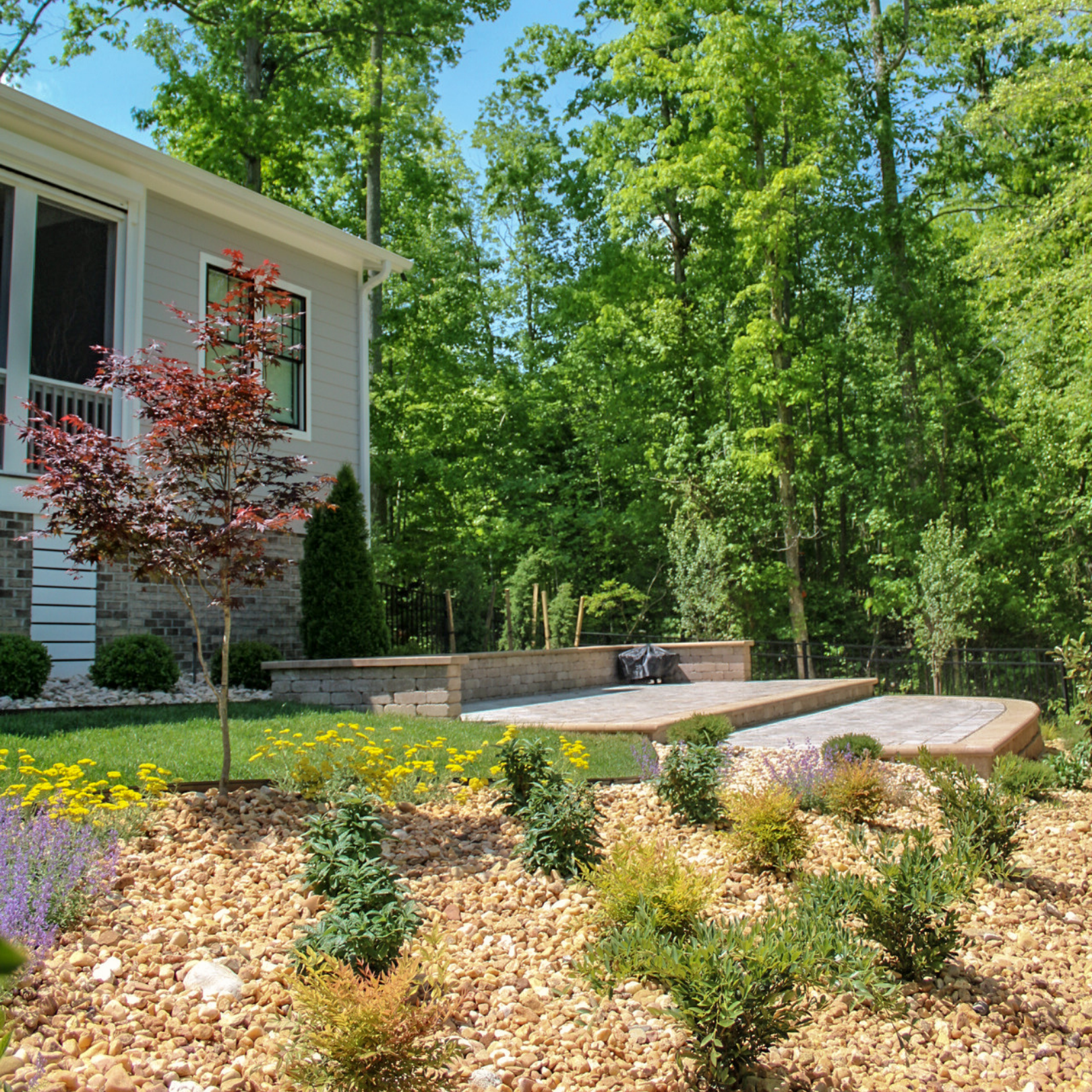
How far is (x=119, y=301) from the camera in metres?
9.52

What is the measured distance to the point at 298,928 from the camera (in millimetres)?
3275

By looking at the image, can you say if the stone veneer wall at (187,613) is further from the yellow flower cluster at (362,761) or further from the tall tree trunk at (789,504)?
the tall tree trunk at (789,504)

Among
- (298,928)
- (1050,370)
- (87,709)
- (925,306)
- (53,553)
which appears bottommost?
(298,928)

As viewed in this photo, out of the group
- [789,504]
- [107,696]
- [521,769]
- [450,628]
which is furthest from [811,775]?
[789,504]

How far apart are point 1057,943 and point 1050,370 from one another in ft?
46.7

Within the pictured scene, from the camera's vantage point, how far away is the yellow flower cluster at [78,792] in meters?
3.95

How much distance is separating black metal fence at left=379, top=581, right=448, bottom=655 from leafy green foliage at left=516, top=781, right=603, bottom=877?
8.91m

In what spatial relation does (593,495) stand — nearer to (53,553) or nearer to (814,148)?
(814,148)

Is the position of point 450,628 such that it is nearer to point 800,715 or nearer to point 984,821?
point 800,715

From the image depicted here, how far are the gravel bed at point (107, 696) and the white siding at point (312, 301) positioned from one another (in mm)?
2662

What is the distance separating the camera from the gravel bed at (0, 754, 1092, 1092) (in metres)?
2.73

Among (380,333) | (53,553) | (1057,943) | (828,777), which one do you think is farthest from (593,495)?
(1057,943)

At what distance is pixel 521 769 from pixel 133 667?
493 centimetres

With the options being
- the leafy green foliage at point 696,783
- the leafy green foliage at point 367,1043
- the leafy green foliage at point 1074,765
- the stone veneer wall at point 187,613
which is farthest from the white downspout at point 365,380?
the leafy green foliage at point 367,1043
